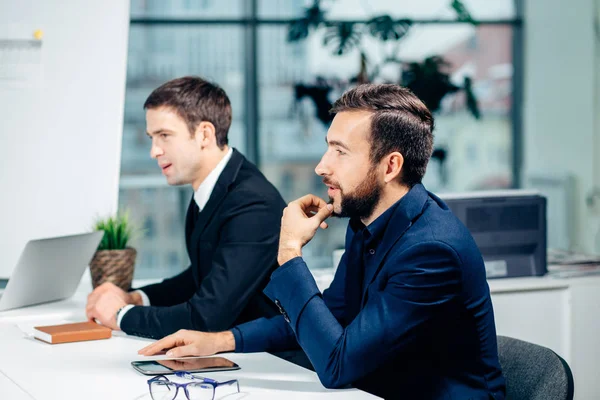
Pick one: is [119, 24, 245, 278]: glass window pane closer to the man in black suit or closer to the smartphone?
the man in black suit

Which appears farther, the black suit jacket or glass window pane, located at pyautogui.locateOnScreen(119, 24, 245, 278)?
glass window pane, located at pyautogui.locateOnScreen(119, 24, 245, 278)

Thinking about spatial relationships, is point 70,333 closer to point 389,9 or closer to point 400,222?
point 400,222

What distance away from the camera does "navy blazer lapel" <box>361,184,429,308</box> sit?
198 centimetres

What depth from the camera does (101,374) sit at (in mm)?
1977

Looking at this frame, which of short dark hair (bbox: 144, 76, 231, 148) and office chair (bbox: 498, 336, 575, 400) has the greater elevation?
short dark hair (bbox: 144, 76, 231, 148)

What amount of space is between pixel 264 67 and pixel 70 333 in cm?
390

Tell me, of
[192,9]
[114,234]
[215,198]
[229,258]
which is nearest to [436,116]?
[192,9]

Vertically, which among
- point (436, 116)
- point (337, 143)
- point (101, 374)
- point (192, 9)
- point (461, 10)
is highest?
point (192, 9)

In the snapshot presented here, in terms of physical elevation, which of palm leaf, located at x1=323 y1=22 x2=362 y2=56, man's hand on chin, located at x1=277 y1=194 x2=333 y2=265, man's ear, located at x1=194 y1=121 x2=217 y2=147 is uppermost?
palm leaf, located at x1=323 y1=22 x2=362 y2=56

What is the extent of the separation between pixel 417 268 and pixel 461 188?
15.2 ft

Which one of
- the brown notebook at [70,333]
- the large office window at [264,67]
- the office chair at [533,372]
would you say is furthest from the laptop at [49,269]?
the large office window at [264,67]

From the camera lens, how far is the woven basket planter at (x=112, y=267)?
294cm

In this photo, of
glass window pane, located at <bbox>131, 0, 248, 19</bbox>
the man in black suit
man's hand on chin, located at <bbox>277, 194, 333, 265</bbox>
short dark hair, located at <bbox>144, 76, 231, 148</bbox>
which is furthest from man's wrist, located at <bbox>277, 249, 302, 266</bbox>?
glass window pane, located at <bbox>131, 0, 248, 19</bbox>

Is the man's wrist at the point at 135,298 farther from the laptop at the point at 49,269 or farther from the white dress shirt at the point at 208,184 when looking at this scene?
the white dress shirt at the point at 208,184
